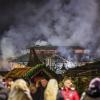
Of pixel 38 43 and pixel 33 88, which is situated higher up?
pixel 38 43

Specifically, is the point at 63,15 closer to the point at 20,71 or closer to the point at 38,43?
the point at 38,43

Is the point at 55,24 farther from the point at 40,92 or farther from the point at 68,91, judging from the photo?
the point at 68,91

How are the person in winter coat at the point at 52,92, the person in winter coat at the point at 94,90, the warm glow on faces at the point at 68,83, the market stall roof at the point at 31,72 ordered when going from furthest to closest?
1. the market stall roof at the point at 31,72
2. the warm glow on faces at the point at 68,83
3. the person in winter coat at the point at 52,92
4. the person in winter coat at the point at 94,90

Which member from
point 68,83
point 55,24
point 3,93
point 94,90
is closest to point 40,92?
point 68,83

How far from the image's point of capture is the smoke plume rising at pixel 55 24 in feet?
47.6

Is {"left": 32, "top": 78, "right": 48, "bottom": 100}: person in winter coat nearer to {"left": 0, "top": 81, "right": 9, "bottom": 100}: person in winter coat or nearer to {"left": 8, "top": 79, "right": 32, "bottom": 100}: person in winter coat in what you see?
{"left": 8, "top": 79, "right": 32, "bottom": 100}: person in winter coat

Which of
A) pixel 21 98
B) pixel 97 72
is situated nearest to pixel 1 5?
pixel 97 72

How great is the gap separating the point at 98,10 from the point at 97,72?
316 centimetres

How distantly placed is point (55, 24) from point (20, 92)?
8.12 m

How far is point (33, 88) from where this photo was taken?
844 centimetres

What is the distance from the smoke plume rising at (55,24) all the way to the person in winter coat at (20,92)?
286 inches

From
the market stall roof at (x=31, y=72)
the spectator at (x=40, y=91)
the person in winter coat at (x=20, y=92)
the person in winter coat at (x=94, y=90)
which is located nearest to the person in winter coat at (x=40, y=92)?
the spectator at (x=40, y=91)

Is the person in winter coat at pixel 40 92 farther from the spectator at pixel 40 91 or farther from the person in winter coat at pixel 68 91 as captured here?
the person in winter coat at pixel 68 91

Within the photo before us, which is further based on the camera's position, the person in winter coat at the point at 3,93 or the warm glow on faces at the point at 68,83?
the warm glow on faces at the point at 68,83
